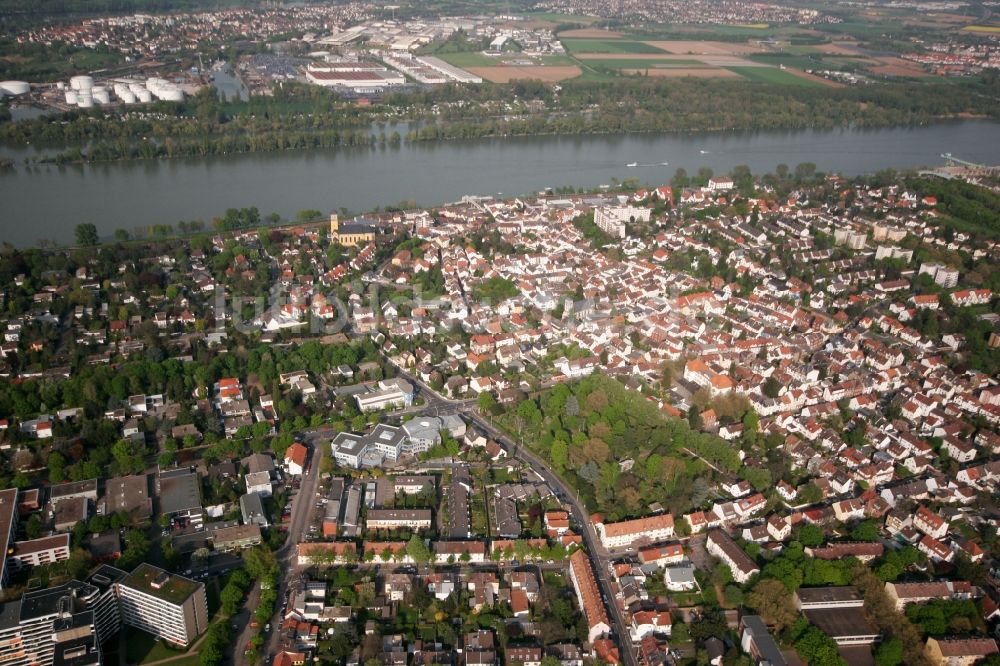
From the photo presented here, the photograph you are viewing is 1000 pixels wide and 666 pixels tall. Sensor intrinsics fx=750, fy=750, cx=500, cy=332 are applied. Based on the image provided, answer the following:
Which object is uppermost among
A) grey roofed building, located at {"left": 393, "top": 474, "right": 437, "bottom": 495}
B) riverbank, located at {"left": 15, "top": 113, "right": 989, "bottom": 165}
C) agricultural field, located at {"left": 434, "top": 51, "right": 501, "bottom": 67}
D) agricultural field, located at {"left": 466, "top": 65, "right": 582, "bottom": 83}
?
agricultural field, located at {"left": 434, "top": 51, "right": 501, "bottom": 67}

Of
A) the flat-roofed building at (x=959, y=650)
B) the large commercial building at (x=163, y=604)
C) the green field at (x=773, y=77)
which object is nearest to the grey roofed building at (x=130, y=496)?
the large commercial building at (x=163, y=604)

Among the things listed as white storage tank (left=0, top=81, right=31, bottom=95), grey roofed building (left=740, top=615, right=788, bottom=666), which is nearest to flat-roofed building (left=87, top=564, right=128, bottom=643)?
grey roofed building (left=740, top=615, right=788, bottom=666)

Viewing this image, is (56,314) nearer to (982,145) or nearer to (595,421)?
(595,421)

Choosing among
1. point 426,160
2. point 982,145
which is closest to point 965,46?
point 982,145

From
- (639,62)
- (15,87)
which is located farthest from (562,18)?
(15,87)

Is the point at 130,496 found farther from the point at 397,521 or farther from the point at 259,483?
the point at 397,521

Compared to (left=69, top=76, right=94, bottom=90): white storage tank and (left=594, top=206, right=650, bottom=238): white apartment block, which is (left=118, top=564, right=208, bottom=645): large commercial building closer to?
(left=594, top=206, right=650, bottom=238): white apartment block
